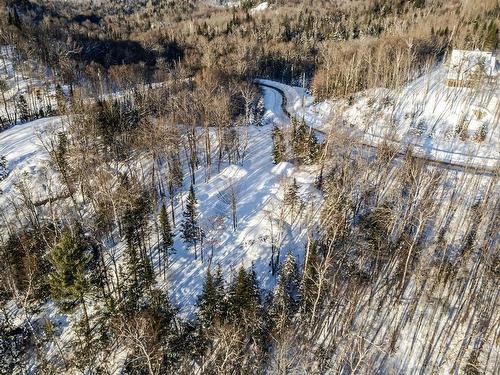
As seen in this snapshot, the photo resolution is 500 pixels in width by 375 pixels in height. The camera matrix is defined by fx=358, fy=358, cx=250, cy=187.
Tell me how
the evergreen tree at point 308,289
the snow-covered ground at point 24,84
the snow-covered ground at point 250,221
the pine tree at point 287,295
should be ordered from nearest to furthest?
the pine tree at point 287,295
the evergreen tree at point 308,289
the snow-covered ground at point 250,221
the snow-covered ground at point 24,84

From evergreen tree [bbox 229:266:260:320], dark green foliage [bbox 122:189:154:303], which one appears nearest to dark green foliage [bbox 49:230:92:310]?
dark green foliage [bbox 122:189:154:303]

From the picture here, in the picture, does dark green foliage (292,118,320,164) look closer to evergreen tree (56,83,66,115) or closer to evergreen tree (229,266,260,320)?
evergreen tree (229,266,260,320)

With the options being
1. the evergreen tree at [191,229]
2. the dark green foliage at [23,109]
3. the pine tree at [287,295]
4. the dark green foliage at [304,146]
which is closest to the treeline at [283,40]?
the dark green foliage at [23,109]

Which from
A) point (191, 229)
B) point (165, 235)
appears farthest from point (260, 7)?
point (165, 235)

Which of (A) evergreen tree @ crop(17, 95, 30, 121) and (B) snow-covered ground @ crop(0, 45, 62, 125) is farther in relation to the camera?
(B) snow-covered ground @ crop(0, 45, 62, 125)

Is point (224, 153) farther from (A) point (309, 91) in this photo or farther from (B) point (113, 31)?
(B) point (113, 31)

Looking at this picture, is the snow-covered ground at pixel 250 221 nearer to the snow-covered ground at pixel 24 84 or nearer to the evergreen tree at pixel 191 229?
the evergreen tree at pixel 191 229
